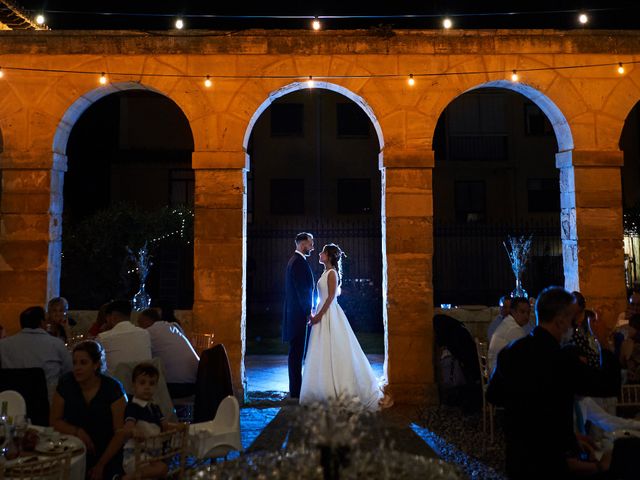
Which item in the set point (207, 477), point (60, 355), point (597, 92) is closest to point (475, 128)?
point (597, 92)

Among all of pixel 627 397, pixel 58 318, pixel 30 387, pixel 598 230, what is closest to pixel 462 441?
pixel 627 397

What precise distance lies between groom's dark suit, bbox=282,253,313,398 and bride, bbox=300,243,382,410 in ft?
0.63

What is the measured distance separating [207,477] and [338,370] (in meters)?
4.01

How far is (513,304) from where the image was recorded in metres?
5.48

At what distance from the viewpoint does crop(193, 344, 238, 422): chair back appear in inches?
183

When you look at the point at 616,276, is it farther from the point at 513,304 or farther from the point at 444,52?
the point at 444,52

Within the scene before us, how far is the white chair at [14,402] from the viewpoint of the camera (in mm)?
3723

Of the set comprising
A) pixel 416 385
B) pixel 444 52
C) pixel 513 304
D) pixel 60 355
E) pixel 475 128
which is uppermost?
pixel 475 128

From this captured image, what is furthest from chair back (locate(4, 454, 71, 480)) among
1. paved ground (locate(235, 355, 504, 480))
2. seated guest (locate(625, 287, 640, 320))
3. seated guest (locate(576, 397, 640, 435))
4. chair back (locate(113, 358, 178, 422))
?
seated guest (locate(625, 287, 640, 320))

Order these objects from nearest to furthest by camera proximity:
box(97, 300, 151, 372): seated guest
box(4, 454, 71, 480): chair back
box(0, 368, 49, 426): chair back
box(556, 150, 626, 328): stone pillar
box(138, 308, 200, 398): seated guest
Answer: box(4, 454, 71, 480): chair back, box(0, 368, 49, 426): chair back, box(97, 300, 151, 372): seated guest, box(138, 308, 200, 398): seated guest, box(556, 150, 626, 328): stone pillar

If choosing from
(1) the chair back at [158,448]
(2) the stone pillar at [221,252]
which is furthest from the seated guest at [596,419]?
(2) the stone pillar at [221,252]

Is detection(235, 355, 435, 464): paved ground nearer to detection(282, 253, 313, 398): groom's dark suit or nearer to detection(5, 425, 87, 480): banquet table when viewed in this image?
detection(282, 253, 313, 398): groom's dark suit

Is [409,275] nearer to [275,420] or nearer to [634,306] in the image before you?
[275,420]

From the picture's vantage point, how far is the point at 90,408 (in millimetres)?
3664
